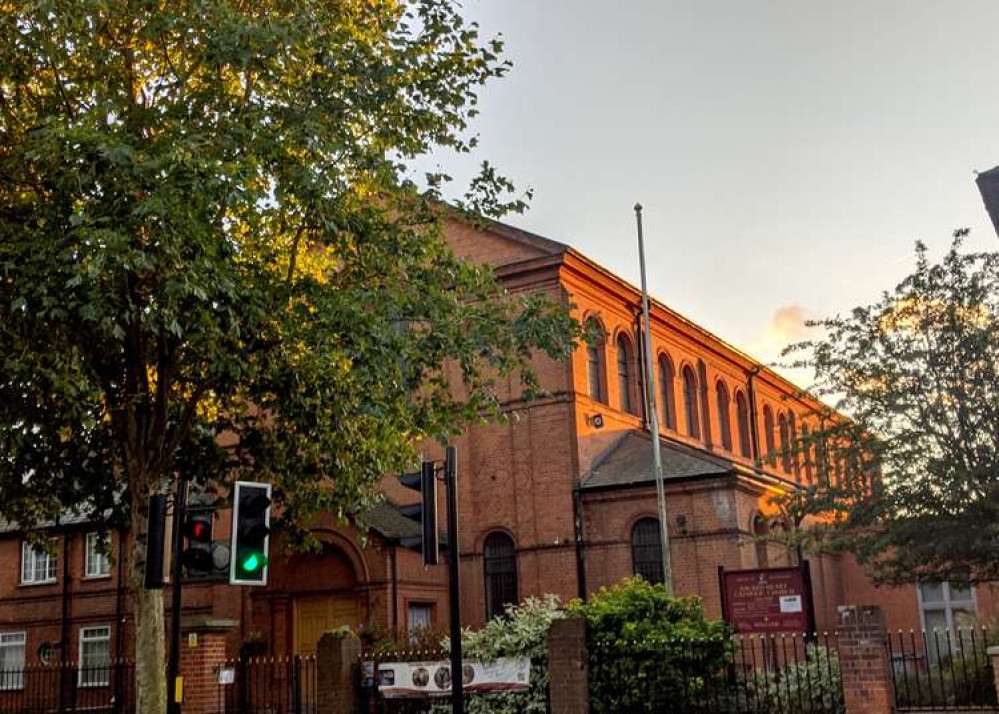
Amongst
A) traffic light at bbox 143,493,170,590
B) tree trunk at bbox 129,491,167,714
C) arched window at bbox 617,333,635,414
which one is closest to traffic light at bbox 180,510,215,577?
traffic light at bbox 143,493,170,590

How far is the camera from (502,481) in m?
33.1

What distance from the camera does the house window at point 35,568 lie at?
36.8m

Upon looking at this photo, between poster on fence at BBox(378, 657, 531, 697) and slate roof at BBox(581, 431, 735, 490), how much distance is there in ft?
39.9

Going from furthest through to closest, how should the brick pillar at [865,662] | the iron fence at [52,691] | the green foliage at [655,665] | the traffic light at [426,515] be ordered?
the iron fence at [52,691] < the green foliage at [655,665] < the brick pillar at [865,662] < the traffic light at [426,515]

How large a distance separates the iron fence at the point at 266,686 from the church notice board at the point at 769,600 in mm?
7669

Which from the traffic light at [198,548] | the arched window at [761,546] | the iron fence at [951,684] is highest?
the arched window at [761,546]

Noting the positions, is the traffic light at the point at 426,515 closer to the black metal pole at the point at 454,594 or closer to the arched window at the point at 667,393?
the black metal pole at the point at 454,594

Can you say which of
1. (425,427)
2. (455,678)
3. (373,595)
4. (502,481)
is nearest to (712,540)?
(502,481)

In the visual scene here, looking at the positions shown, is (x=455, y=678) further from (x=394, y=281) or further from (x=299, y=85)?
(x=299, y=85)

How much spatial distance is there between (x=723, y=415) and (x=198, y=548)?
34892mm

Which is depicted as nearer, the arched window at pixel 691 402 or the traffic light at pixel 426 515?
the traffic light at pixel 426 515

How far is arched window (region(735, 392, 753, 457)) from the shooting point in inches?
1823

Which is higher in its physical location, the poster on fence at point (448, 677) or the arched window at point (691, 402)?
the arched window at point (691, 402)

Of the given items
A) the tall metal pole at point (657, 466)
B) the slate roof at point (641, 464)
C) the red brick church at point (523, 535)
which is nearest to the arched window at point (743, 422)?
the red brick church at point (523, 535)
